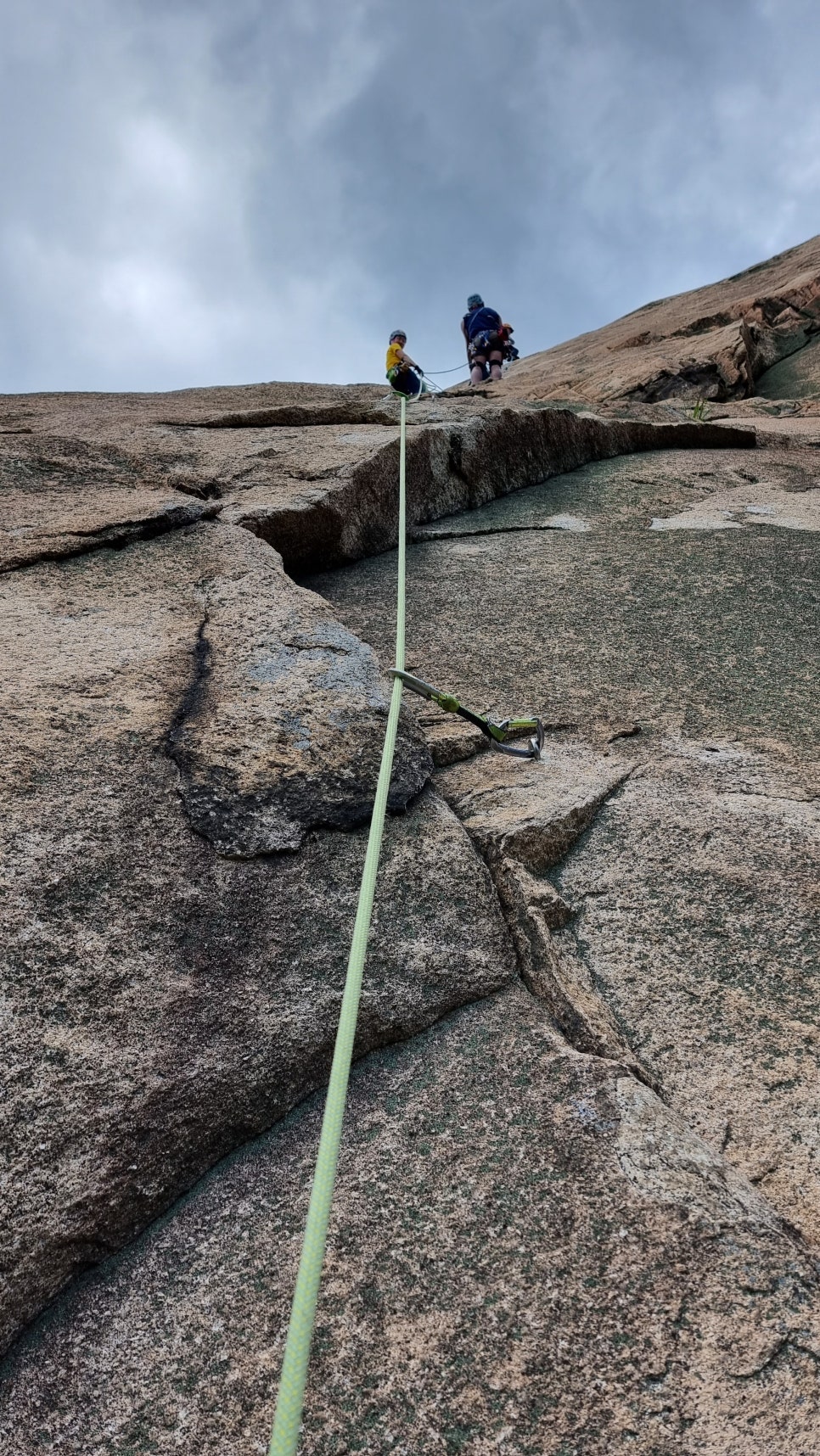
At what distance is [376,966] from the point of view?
163cm

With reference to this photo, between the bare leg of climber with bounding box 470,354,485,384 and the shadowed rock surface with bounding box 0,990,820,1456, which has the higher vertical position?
the bare leg of climber with bounding box 470,354,485,384

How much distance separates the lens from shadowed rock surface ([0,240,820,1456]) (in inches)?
44.2

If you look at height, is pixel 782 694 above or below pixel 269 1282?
above

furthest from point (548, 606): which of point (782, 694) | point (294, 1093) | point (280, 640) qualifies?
point (294, 1093)

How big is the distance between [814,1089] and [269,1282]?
103 cm

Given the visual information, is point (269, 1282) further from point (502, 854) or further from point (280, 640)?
point (280, 640)

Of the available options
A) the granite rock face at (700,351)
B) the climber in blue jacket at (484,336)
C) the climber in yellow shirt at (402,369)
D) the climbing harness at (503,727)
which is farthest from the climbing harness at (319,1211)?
the climber in blue jacket at (484,336)

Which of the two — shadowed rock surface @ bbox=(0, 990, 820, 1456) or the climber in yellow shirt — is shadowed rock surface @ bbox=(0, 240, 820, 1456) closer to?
shadowed rock surface @ bbox=(0, 990, 820, 1456)

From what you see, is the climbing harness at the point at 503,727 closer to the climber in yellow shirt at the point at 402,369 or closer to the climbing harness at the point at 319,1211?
the climbing harness at the point at 319,1211

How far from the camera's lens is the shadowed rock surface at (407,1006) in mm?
1122

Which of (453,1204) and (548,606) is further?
(548,606)

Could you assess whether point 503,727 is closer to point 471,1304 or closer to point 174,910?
point 174,910

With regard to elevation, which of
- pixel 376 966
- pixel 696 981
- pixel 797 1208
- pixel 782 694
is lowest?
pixel 797 1208

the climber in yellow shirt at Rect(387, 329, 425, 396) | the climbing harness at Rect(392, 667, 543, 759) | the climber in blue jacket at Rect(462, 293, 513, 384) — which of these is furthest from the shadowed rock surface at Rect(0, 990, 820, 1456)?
the climber in blue jacket at Rect(462, 293, 513, 384)
